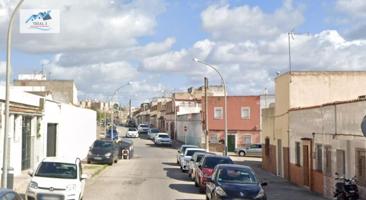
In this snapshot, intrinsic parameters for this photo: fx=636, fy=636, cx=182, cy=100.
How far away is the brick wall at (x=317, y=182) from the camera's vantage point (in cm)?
2789

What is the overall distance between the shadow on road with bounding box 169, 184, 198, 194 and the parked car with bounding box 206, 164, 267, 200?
19.3 feet

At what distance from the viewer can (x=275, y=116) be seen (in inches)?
1598

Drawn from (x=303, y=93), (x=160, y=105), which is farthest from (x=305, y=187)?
(x=160, y=105)

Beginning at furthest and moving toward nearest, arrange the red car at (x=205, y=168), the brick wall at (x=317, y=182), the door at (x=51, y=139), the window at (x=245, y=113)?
1. the window at (x=245, y=113)
2. the door at (x=51, y=139)
3. the brick wall at (x=317, y=182)
4. the red car at (x=205, y=168)

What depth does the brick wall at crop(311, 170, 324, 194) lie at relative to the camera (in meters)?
27.9

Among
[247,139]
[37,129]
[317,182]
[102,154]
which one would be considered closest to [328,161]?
[317,182]

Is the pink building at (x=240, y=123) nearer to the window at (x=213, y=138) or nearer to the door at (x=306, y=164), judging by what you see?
the window at (x=213, y=138)

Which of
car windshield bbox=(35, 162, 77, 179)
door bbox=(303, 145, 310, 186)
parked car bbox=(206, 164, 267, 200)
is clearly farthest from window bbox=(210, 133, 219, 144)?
car windshield bbox=(35, 162, 77, 179)

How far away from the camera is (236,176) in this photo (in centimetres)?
2145

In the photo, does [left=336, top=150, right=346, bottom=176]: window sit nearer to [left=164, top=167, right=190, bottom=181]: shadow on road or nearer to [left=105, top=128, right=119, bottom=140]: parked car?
[left=164, top=167, right=190, bottom=181]: shadow on road

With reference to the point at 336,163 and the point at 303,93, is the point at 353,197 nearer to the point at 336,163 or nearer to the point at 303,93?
the point at 336,163

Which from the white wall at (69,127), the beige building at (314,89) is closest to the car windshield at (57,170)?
the white wall at (69,127)

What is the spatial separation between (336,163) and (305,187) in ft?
19.8

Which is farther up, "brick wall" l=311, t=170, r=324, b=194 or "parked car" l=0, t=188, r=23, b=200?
"parked car" l=0, t=188, r=23, b=200
